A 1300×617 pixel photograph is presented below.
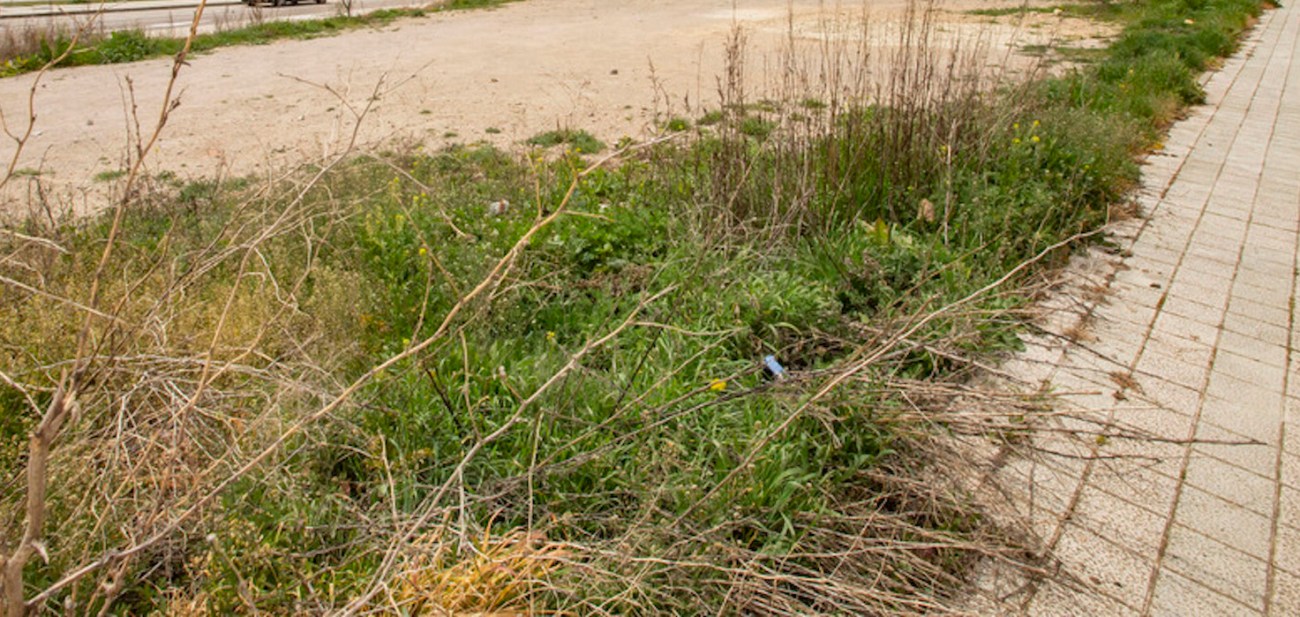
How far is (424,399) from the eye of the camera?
2742 mm

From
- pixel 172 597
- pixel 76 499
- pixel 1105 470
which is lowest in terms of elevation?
pixel 1105 470

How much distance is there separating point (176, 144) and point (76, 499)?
6592mm

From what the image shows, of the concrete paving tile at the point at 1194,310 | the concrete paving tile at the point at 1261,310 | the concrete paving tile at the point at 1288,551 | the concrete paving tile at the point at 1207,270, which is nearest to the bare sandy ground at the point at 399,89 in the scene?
the concrete paving tile at the point at 1207,270

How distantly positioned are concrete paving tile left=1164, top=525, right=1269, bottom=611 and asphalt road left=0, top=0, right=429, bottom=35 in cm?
1703

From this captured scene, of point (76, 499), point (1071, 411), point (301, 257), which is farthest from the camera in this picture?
point (301, 257)

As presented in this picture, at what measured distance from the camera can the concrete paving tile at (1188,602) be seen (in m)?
2.34

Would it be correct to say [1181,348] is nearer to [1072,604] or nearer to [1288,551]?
[1288,551]

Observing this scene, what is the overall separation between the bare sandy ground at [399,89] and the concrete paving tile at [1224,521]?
309 cm

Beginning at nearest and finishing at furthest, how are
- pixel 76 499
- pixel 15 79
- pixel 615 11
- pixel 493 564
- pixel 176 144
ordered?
pixel 493 564
pixel 76 499
pixel 176 144
pixel 15 79
pixel 615 11

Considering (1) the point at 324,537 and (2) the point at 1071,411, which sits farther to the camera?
(2) the point at 1071,411

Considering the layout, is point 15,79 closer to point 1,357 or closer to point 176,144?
point 176,144

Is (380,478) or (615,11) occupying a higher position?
(615,11)

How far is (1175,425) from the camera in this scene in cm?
319

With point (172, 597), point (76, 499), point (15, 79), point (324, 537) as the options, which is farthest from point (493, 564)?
point (15, 79)
